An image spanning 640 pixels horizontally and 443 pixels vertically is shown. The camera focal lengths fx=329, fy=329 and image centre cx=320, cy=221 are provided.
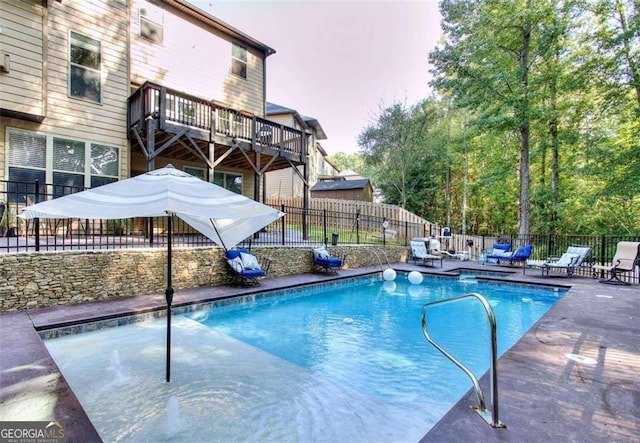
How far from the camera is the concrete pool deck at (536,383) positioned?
2.25 metres

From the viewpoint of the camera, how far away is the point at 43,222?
341 inches

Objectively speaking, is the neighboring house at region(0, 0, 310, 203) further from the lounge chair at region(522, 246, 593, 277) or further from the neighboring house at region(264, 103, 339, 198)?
the lounge chair at region(522, 246, 593, 277)

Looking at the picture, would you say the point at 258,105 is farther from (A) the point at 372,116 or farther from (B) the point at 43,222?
(A) the point at 372,116

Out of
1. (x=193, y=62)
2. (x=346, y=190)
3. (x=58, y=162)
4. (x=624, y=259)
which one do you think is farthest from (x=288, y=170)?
(x=624, y=259)

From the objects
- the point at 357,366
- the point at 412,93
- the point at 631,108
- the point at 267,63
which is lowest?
the point at 357,366

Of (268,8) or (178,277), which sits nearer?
(178,277)

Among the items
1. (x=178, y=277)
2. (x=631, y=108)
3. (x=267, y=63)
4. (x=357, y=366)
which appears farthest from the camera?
(x=267, y=63)

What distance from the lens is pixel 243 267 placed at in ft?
26.5

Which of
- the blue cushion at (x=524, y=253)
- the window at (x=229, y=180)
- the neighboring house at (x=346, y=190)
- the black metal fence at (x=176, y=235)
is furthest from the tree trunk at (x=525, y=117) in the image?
the window at (x=229, y=180)

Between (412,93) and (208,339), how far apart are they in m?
21.2

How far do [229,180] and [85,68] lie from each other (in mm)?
5961

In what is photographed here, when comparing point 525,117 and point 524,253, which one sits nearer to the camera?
point 524,253

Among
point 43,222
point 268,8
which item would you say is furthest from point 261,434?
point 268,8

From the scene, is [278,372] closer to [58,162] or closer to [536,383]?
[536,383]
